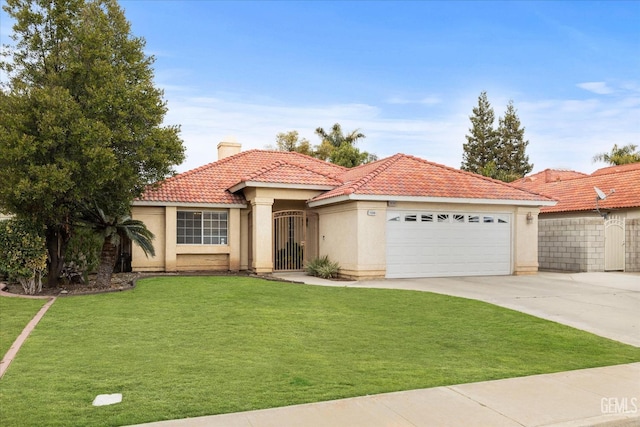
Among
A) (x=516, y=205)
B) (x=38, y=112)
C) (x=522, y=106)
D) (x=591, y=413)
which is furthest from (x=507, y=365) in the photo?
(x=522, y=106)

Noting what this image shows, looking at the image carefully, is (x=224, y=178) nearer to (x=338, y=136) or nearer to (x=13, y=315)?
(x=13, y=315)

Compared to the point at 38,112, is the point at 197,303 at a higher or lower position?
lower

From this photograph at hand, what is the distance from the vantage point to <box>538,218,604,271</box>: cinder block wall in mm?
20891

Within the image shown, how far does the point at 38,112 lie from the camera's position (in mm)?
13211

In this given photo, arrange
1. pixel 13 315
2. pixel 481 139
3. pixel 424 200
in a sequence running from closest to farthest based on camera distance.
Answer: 1. pixel 13 315
2. pixel 424 200
3. pixel 481 139

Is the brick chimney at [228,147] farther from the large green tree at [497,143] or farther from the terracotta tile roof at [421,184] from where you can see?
the large green tree at [497,143]

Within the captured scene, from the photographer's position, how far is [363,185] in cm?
1784

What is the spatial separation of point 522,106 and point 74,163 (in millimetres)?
54024

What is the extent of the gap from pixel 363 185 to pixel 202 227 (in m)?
6.88

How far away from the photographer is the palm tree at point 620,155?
150 ft

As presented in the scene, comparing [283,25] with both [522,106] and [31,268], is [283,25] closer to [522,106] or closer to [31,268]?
[31,268]

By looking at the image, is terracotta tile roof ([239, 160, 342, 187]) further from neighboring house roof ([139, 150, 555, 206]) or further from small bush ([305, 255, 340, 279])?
small bush ([305, 255, 340, 279])

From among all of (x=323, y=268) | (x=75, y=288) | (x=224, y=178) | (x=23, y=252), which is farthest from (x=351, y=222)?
(x=23, y=252)

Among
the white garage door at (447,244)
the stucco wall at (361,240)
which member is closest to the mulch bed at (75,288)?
the stucco wall at (361,240)
